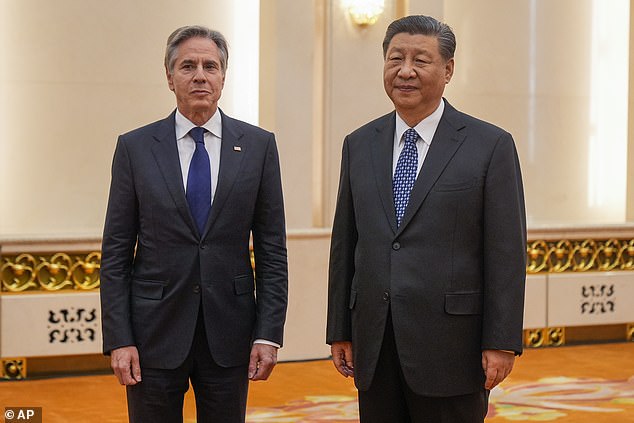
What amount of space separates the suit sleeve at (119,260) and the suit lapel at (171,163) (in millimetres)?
106

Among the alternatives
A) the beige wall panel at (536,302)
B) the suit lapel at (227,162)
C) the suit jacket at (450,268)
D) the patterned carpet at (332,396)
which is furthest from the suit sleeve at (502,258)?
the beige wall panel at (536,302)

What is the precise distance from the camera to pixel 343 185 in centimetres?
303

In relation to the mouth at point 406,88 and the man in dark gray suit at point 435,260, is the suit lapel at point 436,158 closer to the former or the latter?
the man in dark gray suit at point 435,260

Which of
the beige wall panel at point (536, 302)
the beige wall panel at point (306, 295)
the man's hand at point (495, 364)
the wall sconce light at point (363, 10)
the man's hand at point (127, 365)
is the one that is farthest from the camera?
the beige wall panel at point (536, 302)

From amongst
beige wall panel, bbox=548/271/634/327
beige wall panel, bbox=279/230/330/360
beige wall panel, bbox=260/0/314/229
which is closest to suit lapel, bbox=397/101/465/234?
beige wall panel, bbox=279/230/330/360

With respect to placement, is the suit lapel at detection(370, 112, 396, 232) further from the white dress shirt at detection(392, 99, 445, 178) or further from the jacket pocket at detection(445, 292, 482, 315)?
the jacket pocket at detection(445, 292, 482, 315)

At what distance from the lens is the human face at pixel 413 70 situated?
110 inches

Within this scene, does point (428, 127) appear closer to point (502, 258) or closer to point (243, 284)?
point (502, 258)

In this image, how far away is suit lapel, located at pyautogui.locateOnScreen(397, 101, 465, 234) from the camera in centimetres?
280

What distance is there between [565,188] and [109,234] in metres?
5.71

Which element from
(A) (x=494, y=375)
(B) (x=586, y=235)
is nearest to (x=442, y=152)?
(A) (x=494, y=375)

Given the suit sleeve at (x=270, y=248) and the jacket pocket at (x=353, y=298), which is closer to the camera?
the jacket pocket at (x=353, y=298)

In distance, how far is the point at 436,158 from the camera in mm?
2830

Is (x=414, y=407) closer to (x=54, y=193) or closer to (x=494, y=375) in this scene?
(x=494, y=375)
